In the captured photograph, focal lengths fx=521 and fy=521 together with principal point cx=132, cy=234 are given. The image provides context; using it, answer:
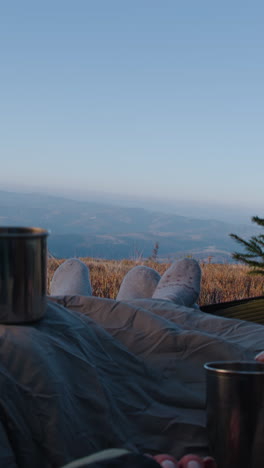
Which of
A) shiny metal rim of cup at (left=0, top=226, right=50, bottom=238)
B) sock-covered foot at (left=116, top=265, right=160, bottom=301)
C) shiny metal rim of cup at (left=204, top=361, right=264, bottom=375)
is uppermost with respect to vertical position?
shiny metal rim of cup at (left=0, top=226, right=50, bottom=238)

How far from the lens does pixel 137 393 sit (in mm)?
1075

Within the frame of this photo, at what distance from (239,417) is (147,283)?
5.88ft

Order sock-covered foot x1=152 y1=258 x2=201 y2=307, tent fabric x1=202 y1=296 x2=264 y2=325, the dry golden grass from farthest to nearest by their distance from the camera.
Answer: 1. the dry golden grass
2. tent fabric x1=202 y1=296 x2=264 y2=325
3. sock-covered foot x1=152 y1=258 x2=201 y2=307

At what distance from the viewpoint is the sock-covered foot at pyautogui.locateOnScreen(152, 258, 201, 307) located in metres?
2.29

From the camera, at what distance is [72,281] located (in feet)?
8.14

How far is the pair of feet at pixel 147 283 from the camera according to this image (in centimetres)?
235

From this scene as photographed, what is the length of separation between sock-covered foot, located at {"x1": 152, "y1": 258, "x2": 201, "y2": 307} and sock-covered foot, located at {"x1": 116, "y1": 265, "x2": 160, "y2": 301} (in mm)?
90

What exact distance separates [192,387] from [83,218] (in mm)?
55777

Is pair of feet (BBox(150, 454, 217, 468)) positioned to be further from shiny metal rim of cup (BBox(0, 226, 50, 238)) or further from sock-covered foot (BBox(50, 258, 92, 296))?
sock-covered foot (BBox(50, 258, 92, 296))

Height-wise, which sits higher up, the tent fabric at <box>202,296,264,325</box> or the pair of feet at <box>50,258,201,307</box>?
the pair of feet at <box>50,258,201,307</box>

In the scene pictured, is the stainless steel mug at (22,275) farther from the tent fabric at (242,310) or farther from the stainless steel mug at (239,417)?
the tent fabric at (242,310)

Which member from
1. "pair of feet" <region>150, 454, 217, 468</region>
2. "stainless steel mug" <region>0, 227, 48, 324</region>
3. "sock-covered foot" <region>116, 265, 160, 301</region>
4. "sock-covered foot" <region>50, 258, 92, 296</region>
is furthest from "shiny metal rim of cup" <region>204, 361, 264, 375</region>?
"sock-covered foot" <region>116, 265, 160, 301</region>

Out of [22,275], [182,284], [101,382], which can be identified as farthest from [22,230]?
[182,284]

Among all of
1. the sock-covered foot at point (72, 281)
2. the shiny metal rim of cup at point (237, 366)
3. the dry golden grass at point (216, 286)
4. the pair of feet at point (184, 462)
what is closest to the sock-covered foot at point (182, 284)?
the sock-covered foot at point (72, 281)
